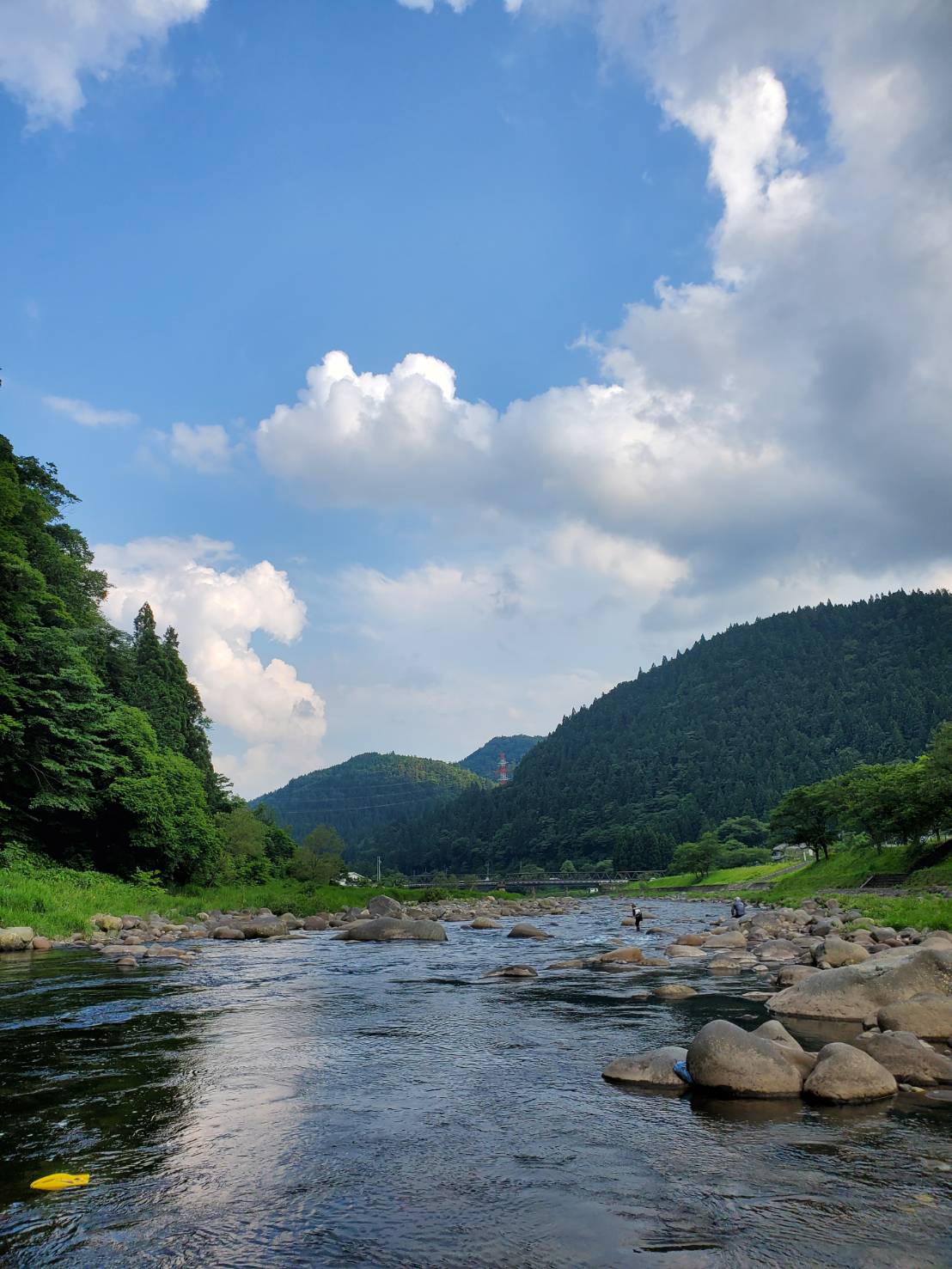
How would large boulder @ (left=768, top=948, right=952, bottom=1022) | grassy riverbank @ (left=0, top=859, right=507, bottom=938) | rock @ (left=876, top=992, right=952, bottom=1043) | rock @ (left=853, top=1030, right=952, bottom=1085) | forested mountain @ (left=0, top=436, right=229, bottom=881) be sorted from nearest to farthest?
rock @ (left=853, top=1030, right=952, bottom=1085)
rock @ (left=876, top=992, right=952, bottom=1043)
large boulder @ (left=768, top=948, right=952, bottom=1022)
grassy riverbank @ (left=0, top=859, right=507, bottom=938)
forested mountain @ (left=0, top=436, right=229, bottom=881)

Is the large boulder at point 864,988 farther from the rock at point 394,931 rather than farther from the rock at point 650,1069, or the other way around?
the rock at point 394,931

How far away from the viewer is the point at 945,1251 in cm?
580

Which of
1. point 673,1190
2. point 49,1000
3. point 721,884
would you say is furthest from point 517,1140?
point 721,884

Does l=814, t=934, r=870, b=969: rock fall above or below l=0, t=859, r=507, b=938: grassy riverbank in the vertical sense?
below

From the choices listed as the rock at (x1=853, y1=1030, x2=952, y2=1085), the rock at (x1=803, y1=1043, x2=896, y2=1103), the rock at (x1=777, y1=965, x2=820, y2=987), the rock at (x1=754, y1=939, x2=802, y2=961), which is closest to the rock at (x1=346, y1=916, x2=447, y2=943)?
the rock at (x1=754, y1=939, x2=802, y2=961)

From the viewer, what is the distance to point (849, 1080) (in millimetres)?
9773

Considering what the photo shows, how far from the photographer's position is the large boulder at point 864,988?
1505 centimetres

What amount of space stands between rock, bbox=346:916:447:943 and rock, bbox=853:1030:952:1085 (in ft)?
87.5

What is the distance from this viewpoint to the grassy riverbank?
29422mm

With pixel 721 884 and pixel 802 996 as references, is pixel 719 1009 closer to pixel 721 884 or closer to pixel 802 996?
pixel 802 996

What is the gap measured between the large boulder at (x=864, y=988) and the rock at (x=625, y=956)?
10134 mm

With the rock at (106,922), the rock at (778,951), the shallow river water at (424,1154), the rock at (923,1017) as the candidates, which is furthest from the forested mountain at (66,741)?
the rock at (923,1017)

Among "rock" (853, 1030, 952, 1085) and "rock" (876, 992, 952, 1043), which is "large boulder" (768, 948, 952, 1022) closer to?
"rock" (876, 992, 952, 1043)

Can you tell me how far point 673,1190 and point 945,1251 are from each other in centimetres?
210
